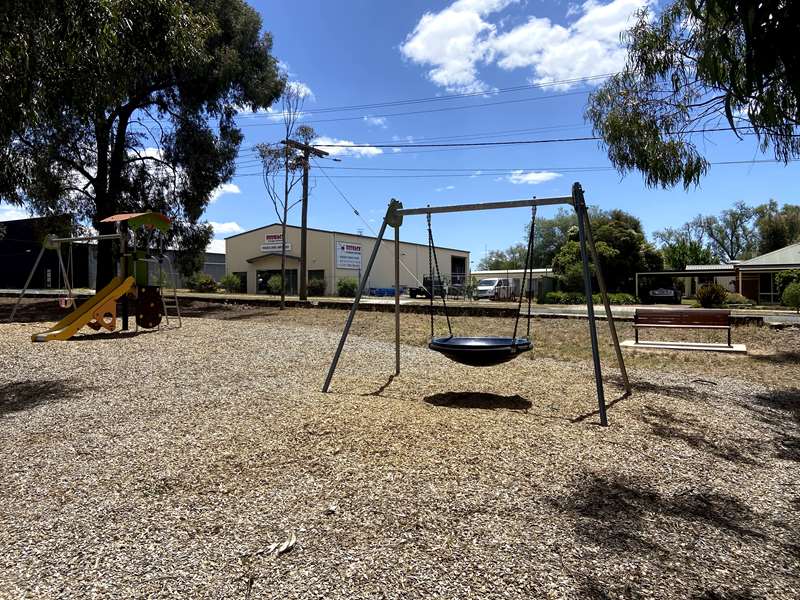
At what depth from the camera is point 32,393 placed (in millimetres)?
5574

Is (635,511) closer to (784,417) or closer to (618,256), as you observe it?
(784,417)

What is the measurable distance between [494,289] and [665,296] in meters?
9.88

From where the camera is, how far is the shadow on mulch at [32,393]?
509 cm

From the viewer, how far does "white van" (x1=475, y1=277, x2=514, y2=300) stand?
3262cm

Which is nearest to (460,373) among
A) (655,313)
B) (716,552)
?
(716,552)

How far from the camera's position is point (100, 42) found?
573 cm

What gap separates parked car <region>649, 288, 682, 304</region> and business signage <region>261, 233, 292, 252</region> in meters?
24.4

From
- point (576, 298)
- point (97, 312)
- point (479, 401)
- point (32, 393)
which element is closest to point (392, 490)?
point (479, 401)

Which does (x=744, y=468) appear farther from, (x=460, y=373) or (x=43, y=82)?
(x=43, y=82)

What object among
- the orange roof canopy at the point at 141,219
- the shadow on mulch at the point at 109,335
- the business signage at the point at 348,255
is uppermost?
the business signage at the point at 348,255

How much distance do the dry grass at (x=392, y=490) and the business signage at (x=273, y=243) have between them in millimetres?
32989

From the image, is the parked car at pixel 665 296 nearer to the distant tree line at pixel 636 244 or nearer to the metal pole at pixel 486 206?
the distant tree line at pixel 636 244

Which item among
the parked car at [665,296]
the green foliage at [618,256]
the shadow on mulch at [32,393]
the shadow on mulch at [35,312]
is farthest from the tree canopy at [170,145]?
the parked car at [665,296]

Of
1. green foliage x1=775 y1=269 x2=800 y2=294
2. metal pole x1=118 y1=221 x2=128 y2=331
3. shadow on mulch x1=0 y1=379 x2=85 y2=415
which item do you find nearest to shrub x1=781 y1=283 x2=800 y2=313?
green foliage x1=775 y1=269 x2=800 y2=294
